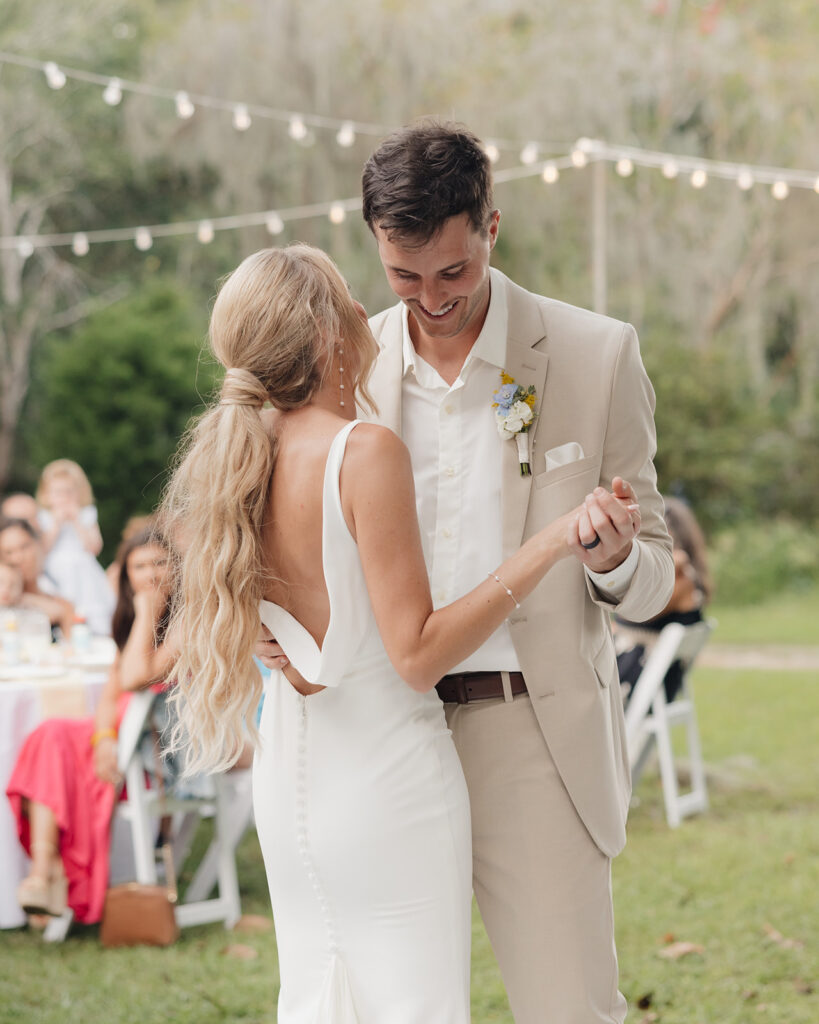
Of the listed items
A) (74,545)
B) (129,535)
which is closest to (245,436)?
(129,535)

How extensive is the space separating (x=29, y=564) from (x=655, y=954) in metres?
3.53

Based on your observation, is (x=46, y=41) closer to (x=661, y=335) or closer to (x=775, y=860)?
(x=661, y=335)

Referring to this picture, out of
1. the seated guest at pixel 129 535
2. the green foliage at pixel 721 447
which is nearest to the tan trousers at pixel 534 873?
the seated guest at pixel 129 535

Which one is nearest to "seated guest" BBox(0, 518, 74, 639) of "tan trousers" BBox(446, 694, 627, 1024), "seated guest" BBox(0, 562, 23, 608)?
"seated guest" BBox(0, 562, 23, 608)

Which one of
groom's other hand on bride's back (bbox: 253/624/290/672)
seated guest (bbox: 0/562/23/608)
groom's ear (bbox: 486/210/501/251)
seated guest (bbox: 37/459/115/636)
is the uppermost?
groom's ear (bbox: 486/210/501/251)

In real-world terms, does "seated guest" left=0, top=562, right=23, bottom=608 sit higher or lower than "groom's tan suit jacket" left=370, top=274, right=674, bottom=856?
lower

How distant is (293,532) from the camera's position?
196 centimetres

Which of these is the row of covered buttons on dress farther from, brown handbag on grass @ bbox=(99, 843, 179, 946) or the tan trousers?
brown handbag on grass @ bbox=(99, 843, 179, 946)

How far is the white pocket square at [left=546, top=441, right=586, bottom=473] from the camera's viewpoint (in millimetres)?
2135

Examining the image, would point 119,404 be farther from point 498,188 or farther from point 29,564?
point 29,564

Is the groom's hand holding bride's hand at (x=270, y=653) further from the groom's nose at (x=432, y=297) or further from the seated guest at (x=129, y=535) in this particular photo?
the seated guest at (x=129, y=535)

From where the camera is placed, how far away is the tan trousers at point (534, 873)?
6.97 feet

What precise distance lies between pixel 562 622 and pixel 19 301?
16013mm

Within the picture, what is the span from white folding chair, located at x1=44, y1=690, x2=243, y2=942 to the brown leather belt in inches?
101
